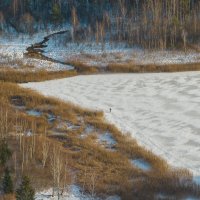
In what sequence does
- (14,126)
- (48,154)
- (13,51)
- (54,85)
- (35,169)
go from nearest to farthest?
(35,169) < (48,154) < (14,126) < (54,85) < (13,51)

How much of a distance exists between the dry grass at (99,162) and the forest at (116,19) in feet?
113

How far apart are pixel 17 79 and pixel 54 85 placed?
5.26m

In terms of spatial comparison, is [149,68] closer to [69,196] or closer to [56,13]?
[56,13]

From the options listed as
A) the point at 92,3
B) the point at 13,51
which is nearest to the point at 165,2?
the point at 92,3

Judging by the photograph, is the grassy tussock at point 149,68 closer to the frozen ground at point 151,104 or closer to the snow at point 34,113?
the frozen ground at point 151,104

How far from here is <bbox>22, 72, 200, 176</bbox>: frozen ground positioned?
81.9ft

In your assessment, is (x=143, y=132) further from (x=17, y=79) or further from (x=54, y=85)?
(x=17, y=79)

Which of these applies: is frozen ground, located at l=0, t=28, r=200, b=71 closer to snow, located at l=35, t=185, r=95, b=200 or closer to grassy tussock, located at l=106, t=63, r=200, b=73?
grassy tussock, located at l=106, t=63, r=200, b=73

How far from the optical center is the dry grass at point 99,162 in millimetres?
18656

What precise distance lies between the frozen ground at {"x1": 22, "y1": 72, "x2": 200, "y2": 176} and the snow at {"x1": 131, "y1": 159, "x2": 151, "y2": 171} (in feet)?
4.43

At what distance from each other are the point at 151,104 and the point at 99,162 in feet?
44.9

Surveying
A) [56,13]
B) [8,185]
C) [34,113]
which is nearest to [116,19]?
[56,13]

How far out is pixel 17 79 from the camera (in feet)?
157

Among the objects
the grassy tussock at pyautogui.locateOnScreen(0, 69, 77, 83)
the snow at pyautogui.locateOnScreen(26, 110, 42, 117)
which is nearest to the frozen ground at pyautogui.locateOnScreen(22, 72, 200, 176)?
the grassy tussock at pyautogui.locateOnScreen(0, 69, 77, 83)
